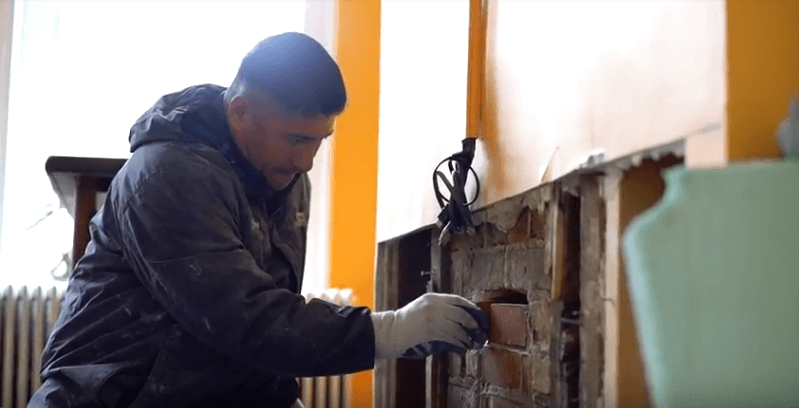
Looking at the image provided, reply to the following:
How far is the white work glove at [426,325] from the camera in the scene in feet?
4.29

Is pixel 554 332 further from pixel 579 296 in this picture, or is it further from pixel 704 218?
pixel 704 218

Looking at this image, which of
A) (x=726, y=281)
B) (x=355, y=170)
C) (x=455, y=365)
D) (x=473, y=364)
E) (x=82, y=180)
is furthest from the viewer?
(x=355, y=170)

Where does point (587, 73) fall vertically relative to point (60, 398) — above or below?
above

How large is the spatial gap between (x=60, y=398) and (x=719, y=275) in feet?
3.93

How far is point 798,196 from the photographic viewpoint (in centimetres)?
53

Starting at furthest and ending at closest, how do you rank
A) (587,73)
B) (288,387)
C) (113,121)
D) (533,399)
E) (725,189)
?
(113,121) → (288,387) → (533,399) → (587,73) → (725,189)

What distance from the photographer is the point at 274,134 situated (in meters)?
1.46

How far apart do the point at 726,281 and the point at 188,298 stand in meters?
0.93

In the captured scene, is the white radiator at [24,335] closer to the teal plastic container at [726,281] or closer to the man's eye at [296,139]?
the man's eye at [296,139]

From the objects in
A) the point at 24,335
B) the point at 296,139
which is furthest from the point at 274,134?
the point at 24,335

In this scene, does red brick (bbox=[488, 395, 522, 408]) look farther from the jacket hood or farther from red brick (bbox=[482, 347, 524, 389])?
the jacket hood

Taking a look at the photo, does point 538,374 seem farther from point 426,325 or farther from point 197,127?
point 197,127

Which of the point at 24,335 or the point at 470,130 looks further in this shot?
the point at 24,335

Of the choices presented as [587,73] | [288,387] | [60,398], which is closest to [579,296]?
[587,73]
